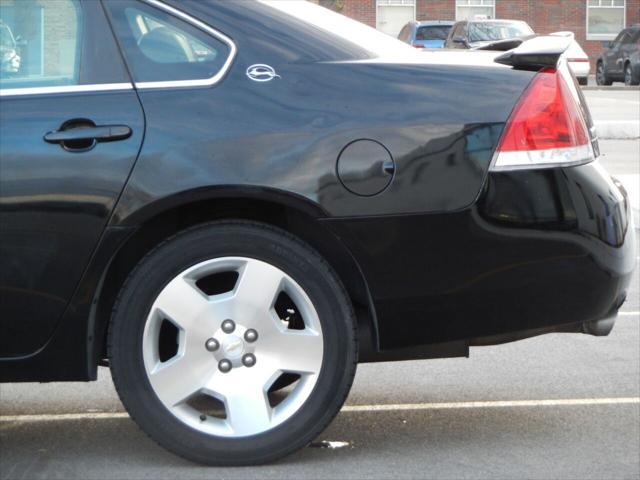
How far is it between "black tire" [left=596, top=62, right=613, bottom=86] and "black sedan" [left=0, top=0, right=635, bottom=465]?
34.0m

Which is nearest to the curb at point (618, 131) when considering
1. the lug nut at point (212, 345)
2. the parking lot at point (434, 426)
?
the parking lot at point (434, 426)

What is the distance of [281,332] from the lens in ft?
13.6

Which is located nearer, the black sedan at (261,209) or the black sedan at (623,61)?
the black sedan at (261,209)

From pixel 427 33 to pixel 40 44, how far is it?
30.6 m

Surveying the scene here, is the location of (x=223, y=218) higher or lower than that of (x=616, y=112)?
higher

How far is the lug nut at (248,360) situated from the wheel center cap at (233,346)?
0.02 meters

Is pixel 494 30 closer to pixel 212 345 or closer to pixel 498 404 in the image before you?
pixel 498 404

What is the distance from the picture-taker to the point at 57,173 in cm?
400

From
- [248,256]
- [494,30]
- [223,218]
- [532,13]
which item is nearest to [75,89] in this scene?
[223,218]

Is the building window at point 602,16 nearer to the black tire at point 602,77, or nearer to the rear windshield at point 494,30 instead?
the black tire at point 602,77

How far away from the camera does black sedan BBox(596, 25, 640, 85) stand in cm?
3525

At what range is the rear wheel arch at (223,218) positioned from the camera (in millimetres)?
4148

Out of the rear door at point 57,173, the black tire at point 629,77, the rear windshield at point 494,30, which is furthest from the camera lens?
the black tire at point 629,77

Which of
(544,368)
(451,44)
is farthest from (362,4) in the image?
(544,368)
